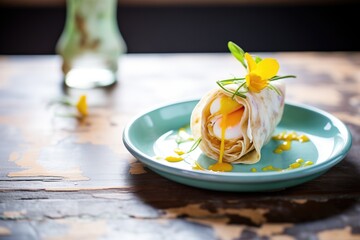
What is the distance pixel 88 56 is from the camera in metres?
1.77

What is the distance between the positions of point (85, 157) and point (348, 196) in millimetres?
534

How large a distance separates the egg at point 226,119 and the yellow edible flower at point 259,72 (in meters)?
0.05

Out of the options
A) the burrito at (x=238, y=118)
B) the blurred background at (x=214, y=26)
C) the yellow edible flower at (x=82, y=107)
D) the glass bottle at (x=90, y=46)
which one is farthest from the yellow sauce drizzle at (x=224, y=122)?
the blurred background at (x=214, y=26)

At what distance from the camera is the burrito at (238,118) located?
120 centimetres

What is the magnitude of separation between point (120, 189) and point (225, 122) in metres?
0.24

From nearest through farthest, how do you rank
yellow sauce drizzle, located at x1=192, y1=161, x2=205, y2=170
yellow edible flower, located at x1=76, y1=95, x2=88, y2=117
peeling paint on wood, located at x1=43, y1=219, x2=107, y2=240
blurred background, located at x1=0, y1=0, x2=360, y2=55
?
1. peeling paint on wood, located at x1=43, y1=219, x2=107, y2=240
2. yellow sauce drizzle, located at x1=192, y1=161, x2=205, y2=170
3. yellow edible flower, located at x1=76, y1=95, x2=88, y2=117
4. blurred background, located at x1=0, y1=0, x2=360, y2=55

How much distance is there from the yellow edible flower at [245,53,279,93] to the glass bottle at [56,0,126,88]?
25.7 inches

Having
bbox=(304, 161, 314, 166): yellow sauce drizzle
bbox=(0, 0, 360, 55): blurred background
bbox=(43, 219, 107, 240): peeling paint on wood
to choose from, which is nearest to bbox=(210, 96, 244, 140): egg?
bbox=(304, 161, 314, 166): yellow sauce drizzle

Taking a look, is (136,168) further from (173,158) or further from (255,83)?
(255,83)

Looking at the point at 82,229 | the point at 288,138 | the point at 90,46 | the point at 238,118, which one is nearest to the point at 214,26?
the point at 90,46

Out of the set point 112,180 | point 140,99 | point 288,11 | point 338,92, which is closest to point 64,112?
point 140,99

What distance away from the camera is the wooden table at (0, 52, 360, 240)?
0.99m

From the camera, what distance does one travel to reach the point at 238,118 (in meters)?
1.21

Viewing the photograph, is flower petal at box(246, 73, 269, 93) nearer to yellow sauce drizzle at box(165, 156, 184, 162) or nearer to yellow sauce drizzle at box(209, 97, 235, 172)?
yellow sauce drizzle at box(209, 97, 235, 172)
